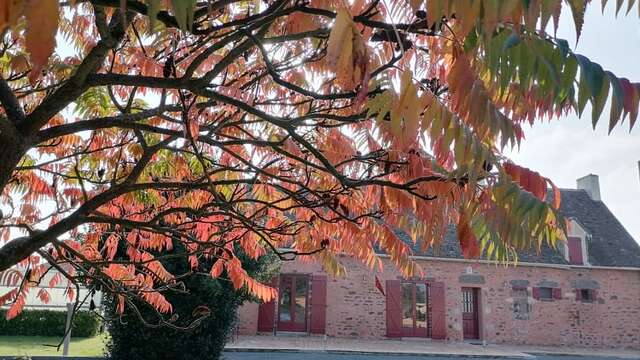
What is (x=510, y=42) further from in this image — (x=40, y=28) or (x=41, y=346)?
(x=41, y=346)

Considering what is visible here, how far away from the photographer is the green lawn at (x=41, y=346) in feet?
46.5

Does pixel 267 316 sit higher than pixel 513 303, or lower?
lower

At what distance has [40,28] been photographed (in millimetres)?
905

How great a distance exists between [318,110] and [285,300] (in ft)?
59.5

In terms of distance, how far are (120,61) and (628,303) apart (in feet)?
80.0

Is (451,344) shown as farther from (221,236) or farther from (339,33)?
(339,33)

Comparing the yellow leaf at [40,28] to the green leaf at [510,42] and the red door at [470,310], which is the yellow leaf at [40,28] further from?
the red door at [470,310]

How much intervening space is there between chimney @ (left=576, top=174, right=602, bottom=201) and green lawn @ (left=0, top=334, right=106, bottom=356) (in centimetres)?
2437

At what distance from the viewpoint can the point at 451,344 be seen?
20109 mm

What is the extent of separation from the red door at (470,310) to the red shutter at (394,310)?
313 centimetres

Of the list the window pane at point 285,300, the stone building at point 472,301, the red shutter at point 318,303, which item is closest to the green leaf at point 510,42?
the stone building at point 472,301

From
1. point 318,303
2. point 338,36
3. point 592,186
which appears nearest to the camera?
point 338,36

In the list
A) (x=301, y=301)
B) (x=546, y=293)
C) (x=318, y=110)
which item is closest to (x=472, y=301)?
(x=546, y=293)

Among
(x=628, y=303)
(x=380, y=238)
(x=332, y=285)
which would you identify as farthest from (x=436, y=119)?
(x=628, y=303)
